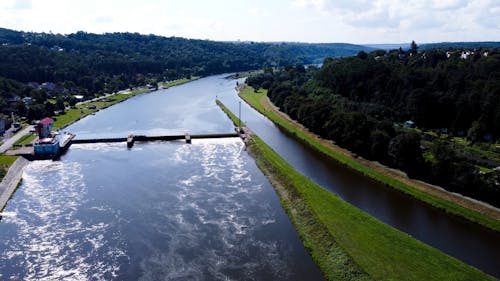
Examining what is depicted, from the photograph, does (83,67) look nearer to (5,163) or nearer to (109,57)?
(109,57)

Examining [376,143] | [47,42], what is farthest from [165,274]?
[47,42]

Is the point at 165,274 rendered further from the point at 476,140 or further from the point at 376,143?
the point at 476,140

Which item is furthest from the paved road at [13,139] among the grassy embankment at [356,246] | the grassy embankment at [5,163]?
the grassy embankment at [356,246]

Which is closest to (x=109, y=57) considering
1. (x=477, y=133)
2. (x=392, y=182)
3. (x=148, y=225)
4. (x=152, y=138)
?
(x=152, y=138)

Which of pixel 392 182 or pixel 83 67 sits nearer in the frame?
pixel 392 182

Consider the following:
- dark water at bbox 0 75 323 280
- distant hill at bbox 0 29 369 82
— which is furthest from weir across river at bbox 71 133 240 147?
distant hill at bbox 0 29 369 82

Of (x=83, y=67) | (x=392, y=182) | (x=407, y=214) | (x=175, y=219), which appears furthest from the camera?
(x=83, y=67)
